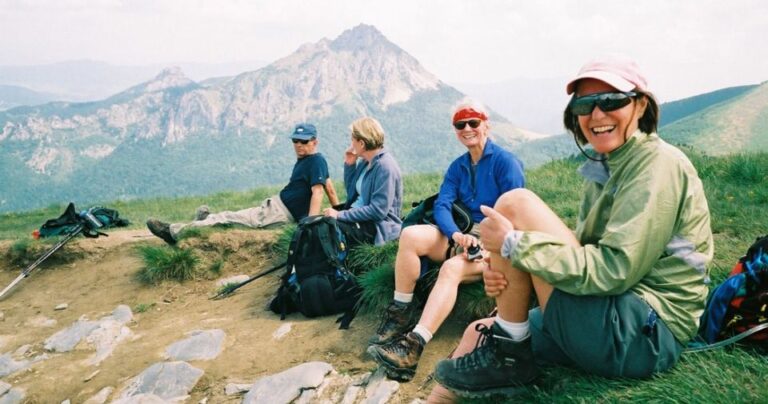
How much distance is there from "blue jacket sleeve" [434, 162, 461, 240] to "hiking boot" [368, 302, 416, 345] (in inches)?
30.9

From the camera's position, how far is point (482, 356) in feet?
10.8

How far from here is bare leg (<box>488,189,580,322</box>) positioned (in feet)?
9.23

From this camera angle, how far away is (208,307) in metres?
7.28

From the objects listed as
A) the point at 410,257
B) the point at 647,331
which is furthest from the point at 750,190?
A: the point at 647,331

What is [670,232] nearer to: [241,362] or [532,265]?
[532,265]

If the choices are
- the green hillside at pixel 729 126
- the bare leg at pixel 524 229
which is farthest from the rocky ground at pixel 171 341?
the green hillside at pixel 729 126

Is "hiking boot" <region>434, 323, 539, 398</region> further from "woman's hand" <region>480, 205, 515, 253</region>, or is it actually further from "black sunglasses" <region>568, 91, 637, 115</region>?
"black sunglasses" <region>568, 91, 637, 115</region>

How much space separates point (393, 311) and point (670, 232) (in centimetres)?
268

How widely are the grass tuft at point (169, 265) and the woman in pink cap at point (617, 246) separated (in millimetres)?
6415

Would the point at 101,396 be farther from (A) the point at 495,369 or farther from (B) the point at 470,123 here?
(B) the point at 470,123

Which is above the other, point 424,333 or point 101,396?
point 424,333

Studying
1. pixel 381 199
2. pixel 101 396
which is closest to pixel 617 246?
pixel 381 199

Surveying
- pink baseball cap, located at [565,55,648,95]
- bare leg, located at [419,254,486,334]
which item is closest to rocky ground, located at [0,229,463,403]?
bare leg, located at [419,254,486,334]

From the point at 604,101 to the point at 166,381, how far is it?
4.70 m
